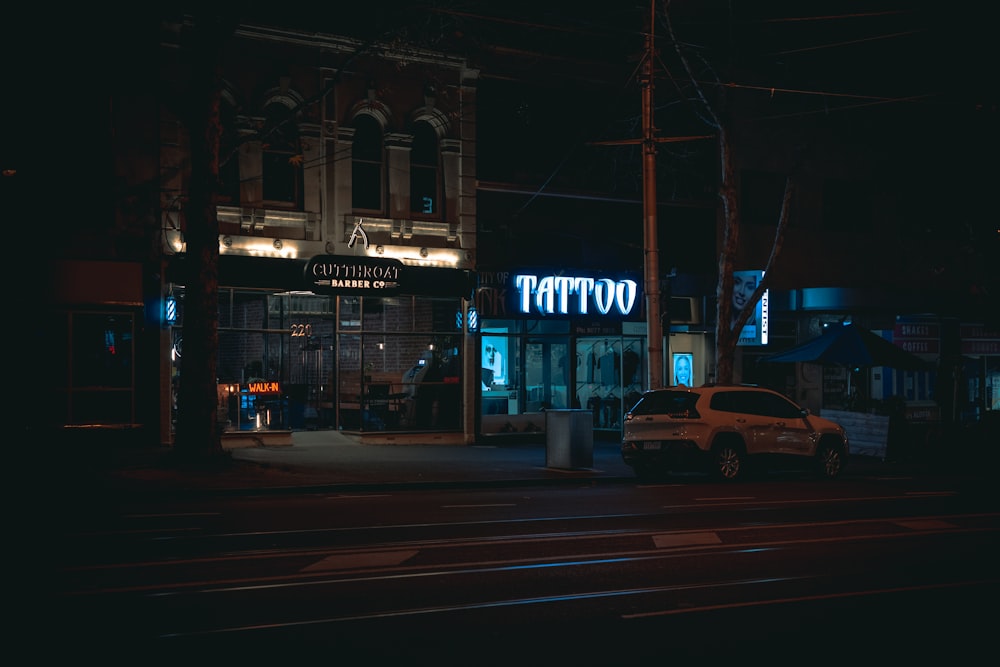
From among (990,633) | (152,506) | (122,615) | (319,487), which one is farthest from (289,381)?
(990,633)

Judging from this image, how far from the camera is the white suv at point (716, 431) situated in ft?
63.0

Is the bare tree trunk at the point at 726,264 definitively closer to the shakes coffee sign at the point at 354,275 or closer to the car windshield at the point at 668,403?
the car windshield at the point at 668,403

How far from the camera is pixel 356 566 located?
9.79 metres

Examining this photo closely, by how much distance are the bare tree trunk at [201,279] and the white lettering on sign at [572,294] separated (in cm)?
921

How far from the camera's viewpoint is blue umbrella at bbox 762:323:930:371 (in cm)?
2531

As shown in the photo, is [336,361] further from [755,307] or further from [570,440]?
[755,307]

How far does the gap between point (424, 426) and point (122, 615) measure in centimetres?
1814

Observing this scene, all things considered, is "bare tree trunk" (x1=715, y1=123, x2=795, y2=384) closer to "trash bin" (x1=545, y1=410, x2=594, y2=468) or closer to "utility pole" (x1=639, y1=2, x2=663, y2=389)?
"utility pole" (x1=639, y1=2, x2=663, y2=389)

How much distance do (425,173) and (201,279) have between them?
27.6 feet

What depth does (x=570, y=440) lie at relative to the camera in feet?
68.4

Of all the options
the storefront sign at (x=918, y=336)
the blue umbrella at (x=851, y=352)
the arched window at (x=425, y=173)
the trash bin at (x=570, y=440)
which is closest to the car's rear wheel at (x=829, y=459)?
the trash bin at (x=570, y=440)

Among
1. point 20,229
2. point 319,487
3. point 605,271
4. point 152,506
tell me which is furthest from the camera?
point 605,271

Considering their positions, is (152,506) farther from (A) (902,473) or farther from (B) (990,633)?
(A) (902,473)

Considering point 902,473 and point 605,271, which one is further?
point 605,271
